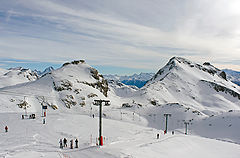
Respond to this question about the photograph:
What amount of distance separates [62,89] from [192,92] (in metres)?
111

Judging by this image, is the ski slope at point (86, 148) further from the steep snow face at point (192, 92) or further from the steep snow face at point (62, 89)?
the steep snow face at point (192, 92)

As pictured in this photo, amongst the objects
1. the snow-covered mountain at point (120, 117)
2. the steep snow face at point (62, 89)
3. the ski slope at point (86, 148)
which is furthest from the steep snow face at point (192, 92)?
the ski slope at point (86, 148)

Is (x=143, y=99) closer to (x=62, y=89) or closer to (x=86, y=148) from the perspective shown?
(x=62, y=89)


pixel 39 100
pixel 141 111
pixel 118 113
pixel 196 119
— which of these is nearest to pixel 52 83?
pixel 39 100

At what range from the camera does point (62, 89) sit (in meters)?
89.8

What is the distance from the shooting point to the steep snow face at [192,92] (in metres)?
122

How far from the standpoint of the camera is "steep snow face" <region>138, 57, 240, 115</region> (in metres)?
122

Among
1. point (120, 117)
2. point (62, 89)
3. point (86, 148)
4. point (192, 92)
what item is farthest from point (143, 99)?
point (86, 148)

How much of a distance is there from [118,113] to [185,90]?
9281 cm

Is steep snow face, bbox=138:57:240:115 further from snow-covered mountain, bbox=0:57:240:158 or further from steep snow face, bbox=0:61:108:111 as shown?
steep snow face, bbox=0:61:108:111

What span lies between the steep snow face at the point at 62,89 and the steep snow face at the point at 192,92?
40.9 m

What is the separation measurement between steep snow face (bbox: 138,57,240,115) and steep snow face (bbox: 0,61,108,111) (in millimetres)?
40930

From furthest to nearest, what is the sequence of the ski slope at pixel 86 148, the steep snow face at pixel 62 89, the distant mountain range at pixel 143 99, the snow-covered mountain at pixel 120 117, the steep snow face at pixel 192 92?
the steep snow face at pixel 192 92 < the steep snow face at pixel 62 89 < the distant mountain range at pixel 143 99 < the snow-covered mountain at pixel 120 117 < the ski slope at pixel 86 148

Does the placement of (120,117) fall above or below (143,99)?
below
